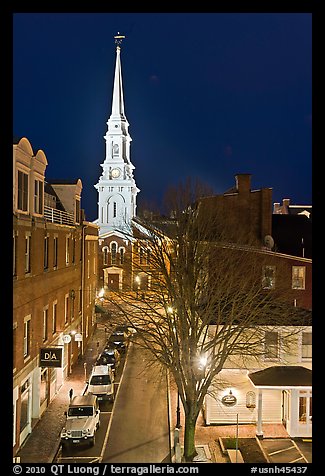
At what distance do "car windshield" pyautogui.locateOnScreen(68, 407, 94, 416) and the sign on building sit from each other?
1.36 metres

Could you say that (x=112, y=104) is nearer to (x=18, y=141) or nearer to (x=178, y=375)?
(x=18, y=141)

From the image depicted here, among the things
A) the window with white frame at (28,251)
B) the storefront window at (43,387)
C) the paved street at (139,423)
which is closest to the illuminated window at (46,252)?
the window with white frame at (28,251)

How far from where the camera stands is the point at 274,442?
493 inches

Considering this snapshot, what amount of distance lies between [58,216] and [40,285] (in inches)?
159

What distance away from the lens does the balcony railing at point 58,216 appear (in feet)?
51.7

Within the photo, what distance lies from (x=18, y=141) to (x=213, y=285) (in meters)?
6.57

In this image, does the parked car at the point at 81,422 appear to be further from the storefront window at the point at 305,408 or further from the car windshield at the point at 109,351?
the car windshield at the point at 109,351

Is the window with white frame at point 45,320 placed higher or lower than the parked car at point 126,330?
higher

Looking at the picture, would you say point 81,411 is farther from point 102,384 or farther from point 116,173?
point 116,173

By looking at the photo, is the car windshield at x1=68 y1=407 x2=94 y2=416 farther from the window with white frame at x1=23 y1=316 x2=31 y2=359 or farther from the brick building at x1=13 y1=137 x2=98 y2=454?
the window with white frame at x1=23 y1=316 x2=31 y2=359

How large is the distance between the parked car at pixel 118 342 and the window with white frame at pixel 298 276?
10.6 metres

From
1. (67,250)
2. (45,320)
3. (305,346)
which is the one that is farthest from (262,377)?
(67,250)

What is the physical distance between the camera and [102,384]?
16719mm
